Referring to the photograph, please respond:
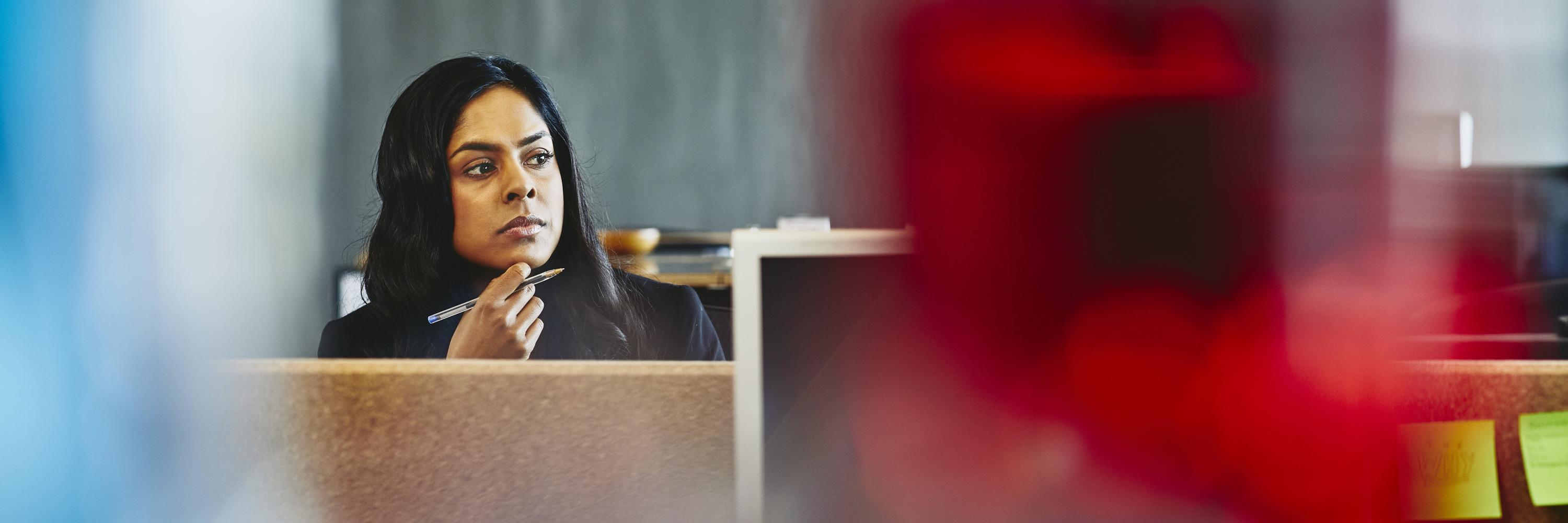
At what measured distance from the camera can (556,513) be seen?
1.20 feet

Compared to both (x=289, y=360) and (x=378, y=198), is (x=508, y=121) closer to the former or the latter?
(x=378, y=198)

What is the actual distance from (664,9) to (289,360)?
2.60 metres

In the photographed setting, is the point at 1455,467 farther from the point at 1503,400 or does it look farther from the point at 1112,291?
the point at 1112,291

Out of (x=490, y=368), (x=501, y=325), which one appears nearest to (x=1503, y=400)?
(x=490, y=368)

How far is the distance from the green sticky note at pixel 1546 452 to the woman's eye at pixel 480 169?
2.90ft

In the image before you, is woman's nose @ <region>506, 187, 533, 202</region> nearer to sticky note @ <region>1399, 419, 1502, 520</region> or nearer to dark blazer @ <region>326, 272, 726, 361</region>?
dark blazer @ <region>326, 272, 726, 361</region>

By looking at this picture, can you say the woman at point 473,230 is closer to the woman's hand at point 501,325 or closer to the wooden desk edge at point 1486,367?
the woman's hand at point 501,325

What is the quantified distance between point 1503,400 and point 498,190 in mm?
864

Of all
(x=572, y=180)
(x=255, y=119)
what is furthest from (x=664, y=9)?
(x=572, y=180)

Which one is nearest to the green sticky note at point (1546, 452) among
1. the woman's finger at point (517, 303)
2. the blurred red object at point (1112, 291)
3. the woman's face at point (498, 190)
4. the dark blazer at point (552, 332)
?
the blurred red object at point (1112, 291)

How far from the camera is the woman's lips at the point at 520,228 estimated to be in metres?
0.97

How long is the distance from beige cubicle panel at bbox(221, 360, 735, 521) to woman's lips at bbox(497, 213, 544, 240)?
616 mm

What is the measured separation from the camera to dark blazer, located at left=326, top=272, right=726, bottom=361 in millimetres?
936

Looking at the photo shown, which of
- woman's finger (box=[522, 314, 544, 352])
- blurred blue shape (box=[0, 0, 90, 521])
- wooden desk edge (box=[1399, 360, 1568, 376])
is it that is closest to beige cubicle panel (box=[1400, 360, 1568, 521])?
wooden desk edge (box=[1399, 360, 1568, 376])
